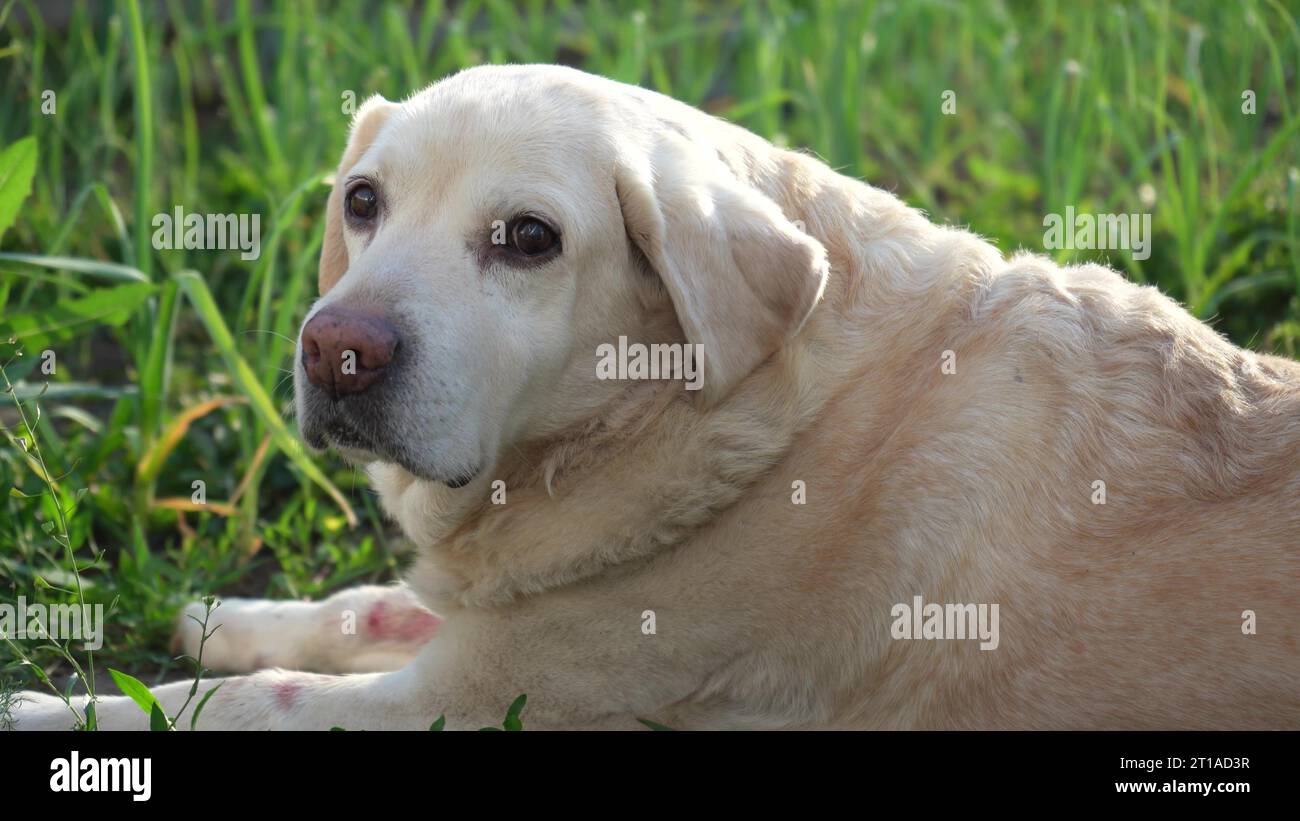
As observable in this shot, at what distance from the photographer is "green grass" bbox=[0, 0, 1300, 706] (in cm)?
381

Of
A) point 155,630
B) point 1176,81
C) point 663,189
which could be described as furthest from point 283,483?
point 1176,81

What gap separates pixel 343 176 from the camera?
10.7ft

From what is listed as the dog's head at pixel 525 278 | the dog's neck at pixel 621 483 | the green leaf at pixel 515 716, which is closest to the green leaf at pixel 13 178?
the dog's head at pixel 525 278

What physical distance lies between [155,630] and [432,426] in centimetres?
135

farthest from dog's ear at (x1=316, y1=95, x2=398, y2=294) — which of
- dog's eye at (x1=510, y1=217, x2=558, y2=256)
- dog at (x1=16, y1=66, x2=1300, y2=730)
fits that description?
dog's eye at (x1=510, y1=217, x2=558, y2=256)

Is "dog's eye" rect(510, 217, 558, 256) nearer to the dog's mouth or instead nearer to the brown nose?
the brown nose

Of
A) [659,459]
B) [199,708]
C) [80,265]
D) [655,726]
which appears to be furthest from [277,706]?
[80,265]

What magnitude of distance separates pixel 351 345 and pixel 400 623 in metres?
1.10

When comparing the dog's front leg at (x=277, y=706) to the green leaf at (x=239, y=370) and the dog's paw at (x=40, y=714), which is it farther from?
the green leaf at (x=239, y=370)

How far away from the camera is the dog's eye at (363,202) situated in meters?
2.97

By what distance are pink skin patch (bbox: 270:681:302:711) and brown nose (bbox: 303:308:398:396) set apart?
0.72 metres

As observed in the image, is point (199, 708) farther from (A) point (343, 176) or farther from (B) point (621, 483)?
(A) point (343, 176)
